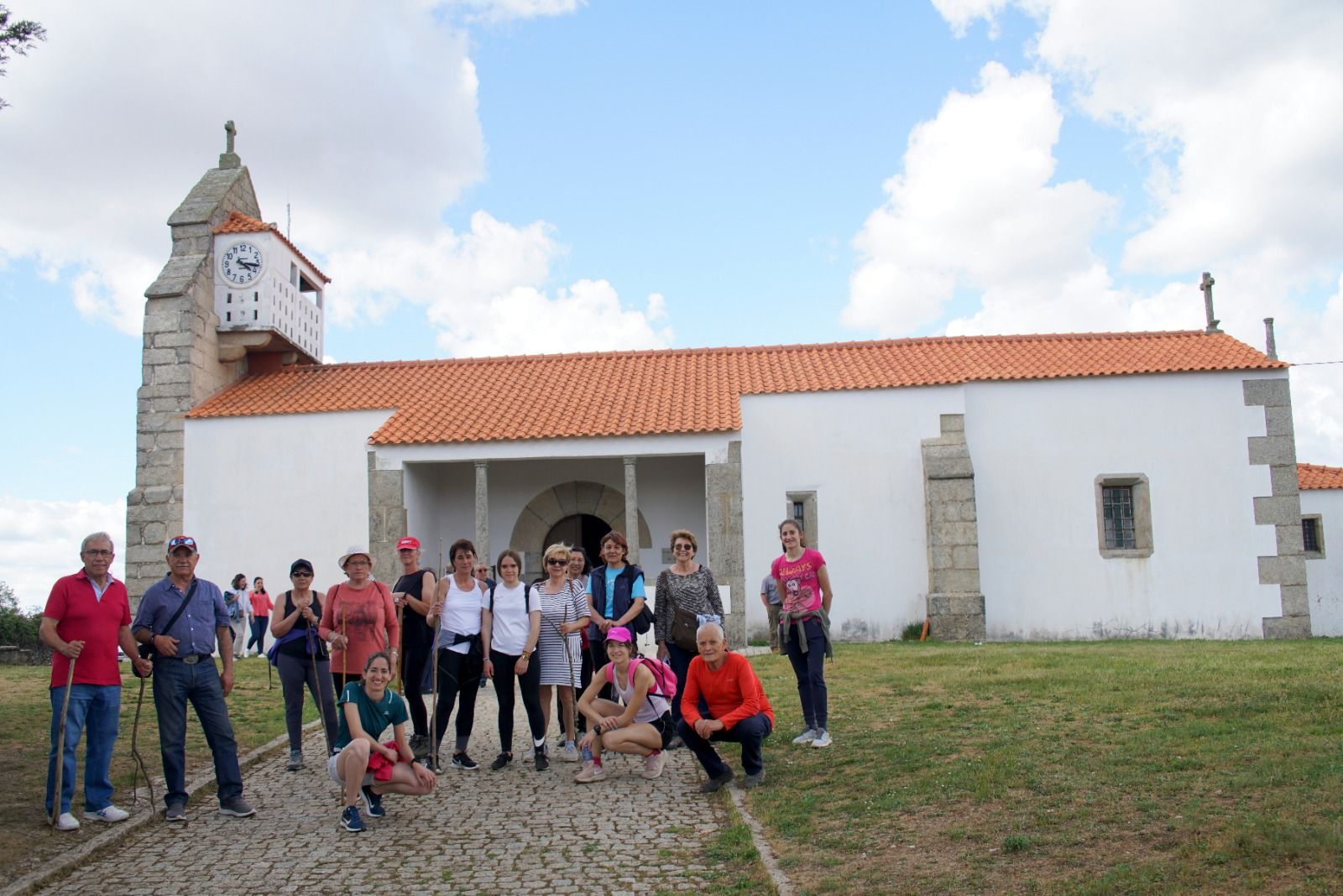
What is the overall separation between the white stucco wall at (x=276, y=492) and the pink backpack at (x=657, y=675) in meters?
11.7

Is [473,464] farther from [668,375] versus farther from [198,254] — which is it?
[198,254]

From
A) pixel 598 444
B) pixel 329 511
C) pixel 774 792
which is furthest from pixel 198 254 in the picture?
pixel 774 792

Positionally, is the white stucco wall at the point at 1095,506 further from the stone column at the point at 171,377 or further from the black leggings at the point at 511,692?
the stone column at the point at 171,377

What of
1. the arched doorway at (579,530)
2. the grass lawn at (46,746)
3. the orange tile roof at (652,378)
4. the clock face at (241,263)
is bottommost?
the grass lawn at (46,746)

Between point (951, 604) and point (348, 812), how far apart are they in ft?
40.5

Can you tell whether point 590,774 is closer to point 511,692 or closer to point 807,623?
point 511,692

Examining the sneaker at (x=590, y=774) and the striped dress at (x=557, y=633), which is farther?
the striped dress at (x=557, y=633)

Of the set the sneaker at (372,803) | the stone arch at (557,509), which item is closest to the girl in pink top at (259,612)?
the stone arch at (557,509)

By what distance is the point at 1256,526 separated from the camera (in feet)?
57.8

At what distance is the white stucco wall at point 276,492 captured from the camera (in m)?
18.5

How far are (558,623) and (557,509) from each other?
11.2 m

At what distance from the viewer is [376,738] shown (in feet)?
21.7

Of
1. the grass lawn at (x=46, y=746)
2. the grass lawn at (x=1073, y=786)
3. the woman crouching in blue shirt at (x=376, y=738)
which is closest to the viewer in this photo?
the grass lawn at (x=1073, y=786)

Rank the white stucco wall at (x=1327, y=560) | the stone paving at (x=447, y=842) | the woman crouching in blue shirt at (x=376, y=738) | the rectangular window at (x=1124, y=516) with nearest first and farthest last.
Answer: the stone paving at (x=447, y=842) → the woman crouching in blue shirt at (x=376, y=738) → the rectangular window at (x=1124, y=516) → the white stucco wall at (x=1327, y=560)
